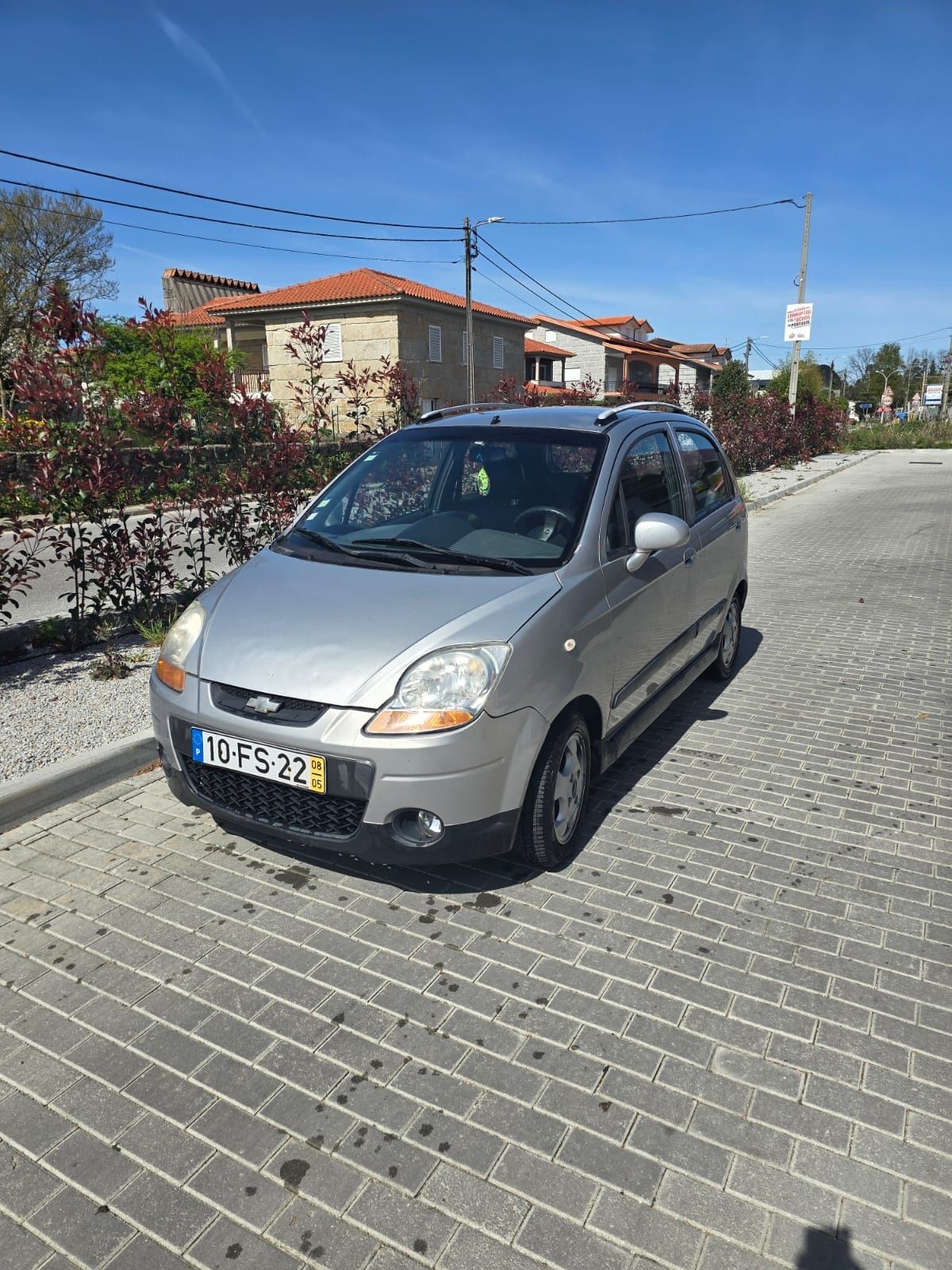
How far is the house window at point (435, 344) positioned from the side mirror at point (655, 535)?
35.1m

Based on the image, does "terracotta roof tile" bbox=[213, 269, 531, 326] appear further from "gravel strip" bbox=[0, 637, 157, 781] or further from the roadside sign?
"gravel strip" bbox=[0, 637, 157, 781]

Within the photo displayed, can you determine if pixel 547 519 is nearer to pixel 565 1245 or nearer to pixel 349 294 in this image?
pixel 565 1245

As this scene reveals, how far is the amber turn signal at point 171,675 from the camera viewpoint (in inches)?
130

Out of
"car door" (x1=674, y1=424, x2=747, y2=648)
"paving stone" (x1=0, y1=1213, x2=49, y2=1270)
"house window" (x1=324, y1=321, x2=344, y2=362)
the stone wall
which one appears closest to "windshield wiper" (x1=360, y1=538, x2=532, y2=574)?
"car door" (x1=674, y1=424, x2=747, y2=648)

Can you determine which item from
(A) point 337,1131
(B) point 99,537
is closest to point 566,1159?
(A) point 337,1131

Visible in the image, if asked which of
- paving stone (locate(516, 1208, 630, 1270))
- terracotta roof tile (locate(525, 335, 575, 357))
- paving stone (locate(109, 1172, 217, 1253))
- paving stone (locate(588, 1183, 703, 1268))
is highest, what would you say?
terracotta roof tile (locate(525, 335, 575, 357))

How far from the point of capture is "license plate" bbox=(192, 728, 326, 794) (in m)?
2.95

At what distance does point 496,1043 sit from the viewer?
2596 millimetres

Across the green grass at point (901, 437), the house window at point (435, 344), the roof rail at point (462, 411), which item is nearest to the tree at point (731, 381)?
the green grass at point (901, 437)

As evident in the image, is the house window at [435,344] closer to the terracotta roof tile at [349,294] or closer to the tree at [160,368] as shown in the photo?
the terracotta roof tile at [349,294]

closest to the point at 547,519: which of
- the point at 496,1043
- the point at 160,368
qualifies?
the point at 496,1043

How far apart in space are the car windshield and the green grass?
3821 centimetres

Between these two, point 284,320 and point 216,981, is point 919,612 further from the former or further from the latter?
point 284,320

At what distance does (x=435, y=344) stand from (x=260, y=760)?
3681 cm
